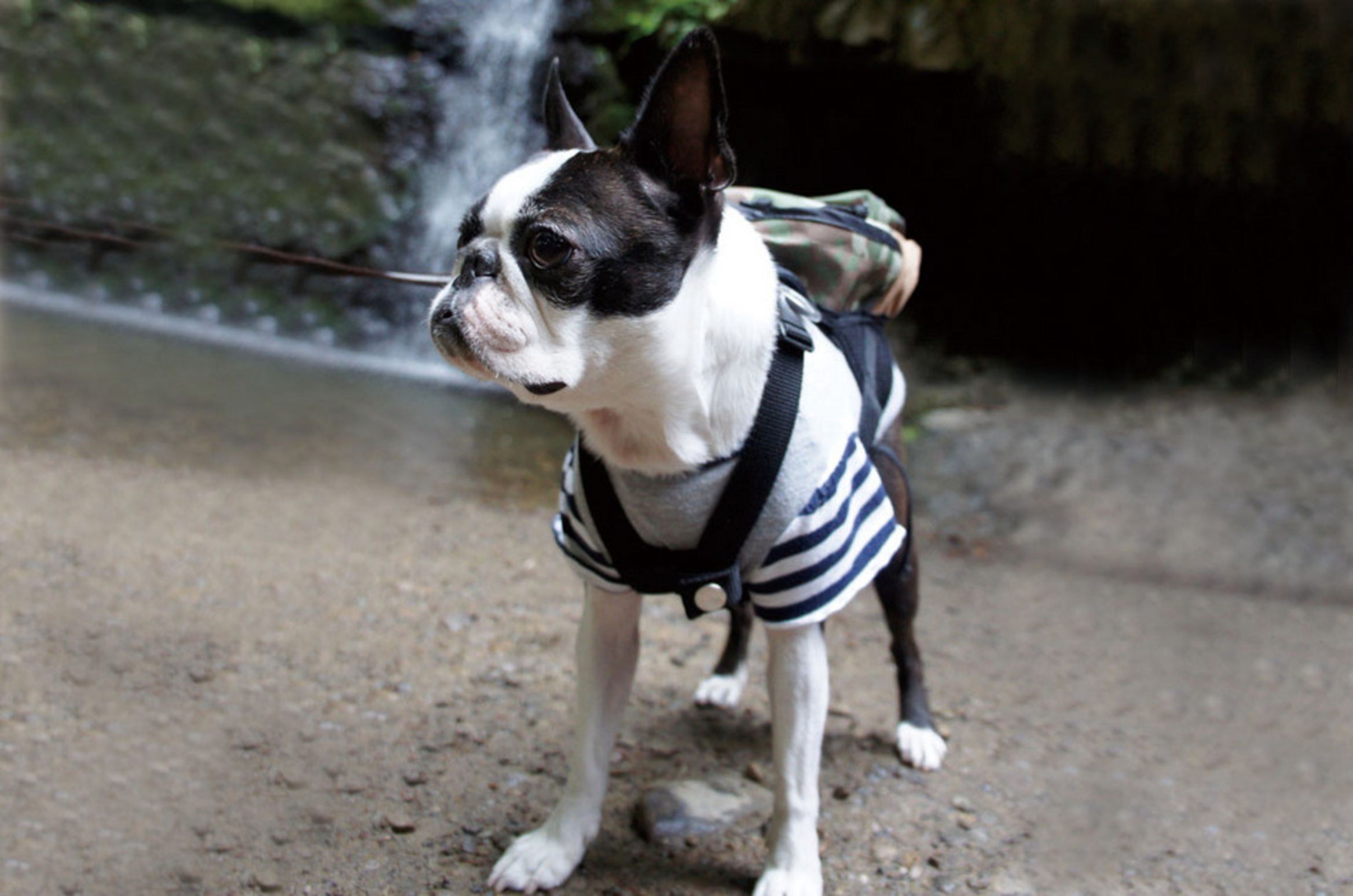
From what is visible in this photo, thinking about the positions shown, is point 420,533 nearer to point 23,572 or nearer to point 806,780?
point 23,572

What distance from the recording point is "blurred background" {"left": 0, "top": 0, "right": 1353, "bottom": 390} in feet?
21.0

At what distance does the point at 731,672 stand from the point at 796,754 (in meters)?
1.08

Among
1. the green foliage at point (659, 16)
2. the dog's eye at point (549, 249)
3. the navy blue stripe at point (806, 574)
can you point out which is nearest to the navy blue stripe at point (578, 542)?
the navy blue stripe at point (806, 574)

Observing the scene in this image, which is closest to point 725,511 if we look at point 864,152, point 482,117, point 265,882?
point 265,882

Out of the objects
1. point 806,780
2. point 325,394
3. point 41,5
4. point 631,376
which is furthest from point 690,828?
point 41,5

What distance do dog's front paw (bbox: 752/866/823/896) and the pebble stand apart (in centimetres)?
31

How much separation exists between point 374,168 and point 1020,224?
536 centimetres

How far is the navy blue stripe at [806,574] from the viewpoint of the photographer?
2473mm

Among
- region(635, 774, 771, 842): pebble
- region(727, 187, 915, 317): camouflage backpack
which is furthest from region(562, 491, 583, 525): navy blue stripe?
region(635, 774, 771, 842): pebble

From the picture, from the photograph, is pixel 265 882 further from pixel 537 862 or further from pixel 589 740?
pixel 589 740

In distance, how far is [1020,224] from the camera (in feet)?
23.5

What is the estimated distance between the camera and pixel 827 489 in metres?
2.49

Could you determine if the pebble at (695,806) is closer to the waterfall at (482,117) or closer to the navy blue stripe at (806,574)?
the navy blue stripe at (806,574)

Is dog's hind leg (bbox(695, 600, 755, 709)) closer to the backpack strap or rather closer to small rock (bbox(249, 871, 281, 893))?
the backpack strap
